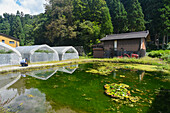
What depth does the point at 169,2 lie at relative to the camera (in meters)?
25.7

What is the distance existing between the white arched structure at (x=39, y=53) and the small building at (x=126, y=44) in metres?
11.1

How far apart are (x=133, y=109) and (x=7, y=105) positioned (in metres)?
4.96

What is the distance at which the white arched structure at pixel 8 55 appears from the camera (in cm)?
1202

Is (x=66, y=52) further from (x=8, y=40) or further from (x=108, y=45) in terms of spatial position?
(x=8, y=40)

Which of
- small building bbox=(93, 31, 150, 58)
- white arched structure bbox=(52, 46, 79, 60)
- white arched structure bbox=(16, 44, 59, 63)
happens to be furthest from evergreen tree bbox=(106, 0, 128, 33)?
white arched structure bbox=(16, 44, 59, 63)

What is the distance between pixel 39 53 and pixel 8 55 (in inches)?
153


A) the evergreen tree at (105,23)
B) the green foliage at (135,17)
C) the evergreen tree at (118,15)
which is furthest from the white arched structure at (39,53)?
the green foliage at (135,17)

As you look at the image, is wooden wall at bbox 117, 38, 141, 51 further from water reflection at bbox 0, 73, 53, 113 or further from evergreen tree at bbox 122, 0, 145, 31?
water reflection at bbox 0, 73, 53, 113

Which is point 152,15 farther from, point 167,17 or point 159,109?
point 159,109

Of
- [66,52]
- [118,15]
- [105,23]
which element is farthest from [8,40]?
[118,15]

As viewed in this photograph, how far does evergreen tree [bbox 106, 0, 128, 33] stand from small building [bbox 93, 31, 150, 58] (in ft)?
31.4

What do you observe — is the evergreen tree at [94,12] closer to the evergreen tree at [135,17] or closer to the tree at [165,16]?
the evergreen tree at [135,17]

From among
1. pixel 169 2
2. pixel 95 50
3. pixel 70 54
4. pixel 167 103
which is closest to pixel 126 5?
pixel 169 2

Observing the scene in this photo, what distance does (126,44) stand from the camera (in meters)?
22.0
